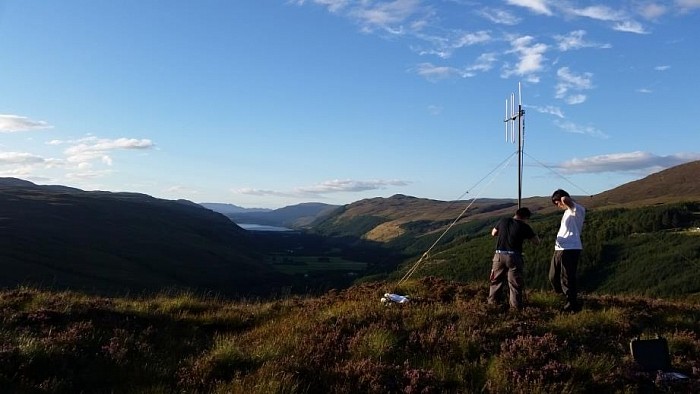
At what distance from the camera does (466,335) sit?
9234 mm

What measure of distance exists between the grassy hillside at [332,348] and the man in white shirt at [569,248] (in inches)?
20.4

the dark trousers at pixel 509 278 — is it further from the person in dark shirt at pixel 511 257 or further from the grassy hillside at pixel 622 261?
the grassy hillside at pixel 622 261

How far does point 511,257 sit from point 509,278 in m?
0.47

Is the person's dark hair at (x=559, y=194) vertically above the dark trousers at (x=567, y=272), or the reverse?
the person's dark hair at (x=559, y=194)

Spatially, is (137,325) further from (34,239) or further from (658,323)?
(34,239)

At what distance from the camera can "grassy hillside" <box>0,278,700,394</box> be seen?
7.32 metres

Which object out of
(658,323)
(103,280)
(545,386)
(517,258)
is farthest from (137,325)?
(103,280)

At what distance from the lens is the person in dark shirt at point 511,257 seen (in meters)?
12.0

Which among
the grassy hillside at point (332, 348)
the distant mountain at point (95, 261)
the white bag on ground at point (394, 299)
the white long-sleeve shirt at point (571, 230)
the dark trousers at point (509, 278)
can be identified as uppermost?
the white long-sleeve shirt at point (571, 230)

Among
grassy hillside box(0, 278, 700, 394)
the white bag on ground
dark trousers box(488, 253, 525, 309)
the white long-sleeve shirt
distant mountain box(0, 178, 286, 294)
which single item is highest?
the white long-sleeve shirt

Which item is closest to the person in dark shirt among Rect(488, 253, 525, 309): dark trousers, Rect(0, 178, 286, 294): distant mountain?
Rect(488, 253, 525, 309): dark trousers

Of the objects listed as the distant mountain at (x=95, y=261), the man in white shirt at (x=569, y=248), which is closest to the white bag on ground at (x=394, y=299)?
the man in white shirt at (x=569, y=248)

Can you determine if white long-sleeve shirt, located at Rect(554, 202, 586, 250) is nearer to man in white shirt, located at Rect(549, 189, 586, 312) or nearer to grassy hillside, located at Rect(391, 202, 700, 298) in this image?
man in white shirt, located at Rect(549, 189, 586, 312)

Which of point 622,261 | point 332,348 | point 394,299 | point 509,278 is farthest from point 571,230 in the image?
point 622,261
